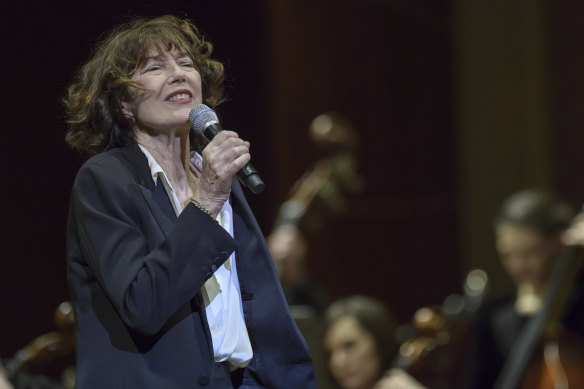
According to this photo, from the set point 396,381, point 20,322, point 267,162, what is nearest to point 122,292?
point 396,381

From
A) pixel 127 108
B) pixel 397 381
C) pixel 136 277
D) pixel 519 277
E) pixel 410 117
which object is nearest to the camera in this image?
pixel 136 277

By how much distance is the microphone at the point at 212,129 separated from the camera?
5.12 ft

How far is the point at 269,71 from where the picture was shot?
5.25 m

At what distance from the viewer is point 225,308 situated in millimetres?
1689

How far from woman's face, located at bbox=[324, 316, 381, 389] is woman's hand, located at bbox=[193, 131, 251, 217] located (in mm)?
1778

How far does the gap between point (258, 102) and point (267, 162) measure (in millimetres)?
323

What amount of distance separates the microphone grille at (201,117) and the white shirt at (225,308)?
0.37 feet

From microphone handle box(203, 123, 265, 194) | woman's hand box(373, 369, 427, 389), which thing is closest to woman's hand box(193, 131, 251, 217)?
microphone handle box(203, 123, 265, 194)

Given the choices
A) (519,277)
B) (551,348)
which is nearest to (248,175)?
(551,348)

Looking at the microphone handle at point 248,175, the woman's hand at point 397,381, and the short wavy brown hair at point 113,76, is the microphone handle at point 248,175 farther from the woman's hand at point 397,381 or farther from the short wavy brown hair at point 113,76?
the woman's hand at point 397,381

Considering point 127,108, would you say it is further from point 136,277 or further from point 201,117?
point 136,277

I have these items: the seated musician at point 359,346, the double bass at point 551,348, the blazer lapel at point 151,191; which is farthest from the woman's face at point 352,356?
the blazer lapel at point 151,191

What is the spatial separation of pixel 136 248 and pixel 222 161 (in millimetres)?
201

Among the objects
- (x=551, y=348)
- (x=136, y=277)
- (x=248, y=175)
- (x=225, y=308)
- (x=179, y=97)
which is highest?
(x=179, y=97)
